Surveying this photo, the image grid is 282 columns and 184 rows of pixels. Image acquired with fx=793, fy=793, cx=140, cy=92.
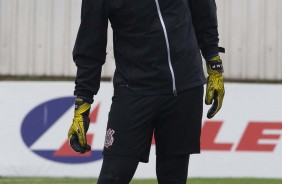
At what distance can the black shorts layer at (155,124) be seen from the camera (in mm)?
3736

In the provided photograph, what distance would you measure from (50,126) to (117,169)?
4924mm

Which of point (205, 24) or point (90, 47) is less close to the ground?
point (205, 24)

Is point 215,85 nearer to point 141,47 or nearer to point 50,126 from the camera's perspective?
point 141,47

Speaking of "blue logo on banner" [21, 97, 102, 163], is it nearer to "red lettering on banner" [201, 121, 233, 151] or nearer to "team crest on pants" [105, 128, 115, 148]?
"red lettering on banner" [201, 121, 233, 151]

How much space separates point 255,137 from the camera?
8547 mm

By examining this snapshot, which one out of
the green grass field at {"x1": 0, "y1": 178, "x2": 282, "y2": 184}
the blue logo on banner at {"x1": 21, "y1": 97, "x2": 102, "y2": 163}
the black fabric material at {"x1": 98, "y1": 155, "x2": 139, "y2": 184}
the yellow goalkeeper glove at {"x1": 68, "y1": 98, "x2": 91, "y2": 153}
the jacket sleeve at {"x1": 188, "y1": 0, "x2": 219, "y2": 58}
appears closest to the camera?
the black fabric material at {"x1": 98, "y1": 155, "x2": 139, "y2": 184}

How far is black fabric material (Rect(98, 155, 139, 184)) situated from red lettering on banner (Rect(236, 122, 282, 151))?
194 inches

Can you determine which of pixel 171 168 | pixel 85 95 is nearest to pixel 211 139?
pixel 171 168

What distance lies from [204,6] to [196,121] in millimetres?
573

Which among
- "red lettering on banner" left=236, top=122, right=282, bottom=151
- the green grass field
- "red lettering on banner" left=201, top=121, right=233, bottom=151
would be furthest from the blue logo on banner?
"red lettering on banner" left=236, top=122, right=282, bottom=151

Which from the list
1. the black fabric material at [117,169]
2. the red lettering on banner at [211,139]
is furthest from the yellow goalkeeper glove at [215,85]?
the red lettering on banner at [211,139]

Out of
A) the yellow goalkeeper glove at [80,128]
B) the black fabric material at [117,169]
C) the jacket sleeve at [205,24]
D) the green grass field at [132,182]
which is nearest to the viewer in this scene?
the black fabric material at [117,169]

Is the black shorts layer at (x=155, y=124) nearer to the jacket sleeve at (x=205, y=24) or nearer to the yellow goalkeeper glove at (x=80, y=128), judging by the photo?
the yellow goalkeeper glove at (x=80, y=128)

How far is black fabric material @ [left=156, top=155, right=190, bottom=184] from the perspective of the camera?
3850mm
